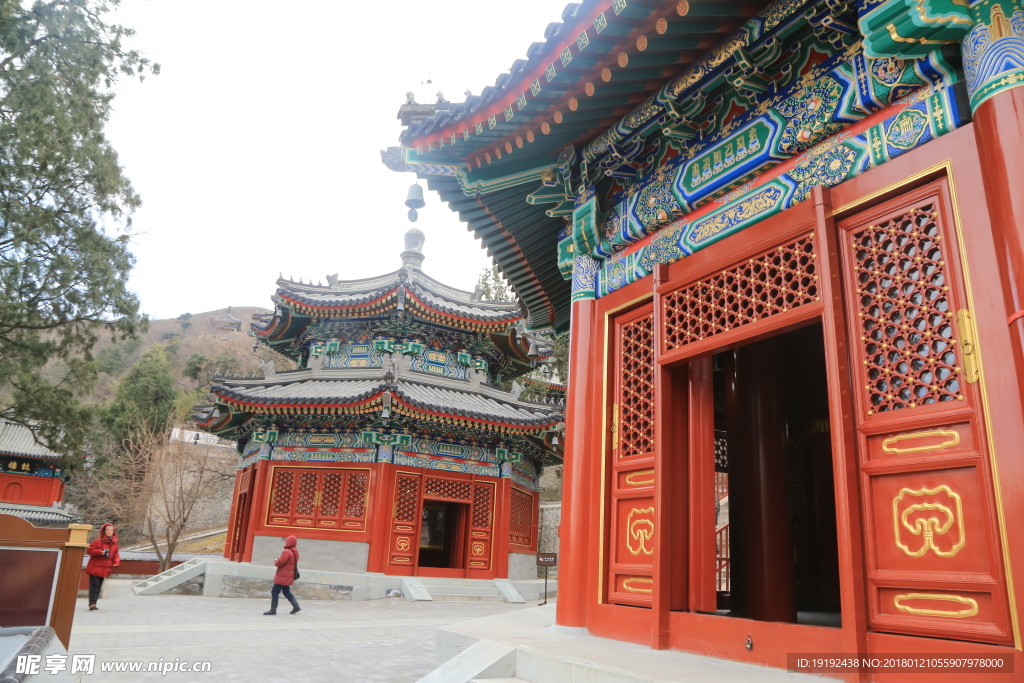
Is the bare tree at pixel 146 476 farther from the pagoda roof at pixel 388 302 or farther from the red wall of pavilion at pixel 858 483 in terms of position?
the red wall of pavilion at pixel 858 483

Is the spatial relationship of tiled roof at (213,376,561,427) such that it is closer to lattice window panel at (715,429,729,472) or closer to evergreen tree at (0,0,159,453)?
evergreen tree at (0,0,159,453)

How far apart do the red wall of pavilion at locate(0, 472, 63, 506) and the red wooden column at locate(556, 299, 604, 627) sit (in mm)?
29490

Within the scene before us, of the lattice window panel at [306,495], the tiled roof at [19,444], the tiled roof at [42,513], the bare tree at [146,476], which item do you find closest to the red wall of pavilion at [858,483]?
the lattice window panel at [306,495]

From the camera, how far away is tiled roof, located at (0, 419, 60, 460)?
25.9m

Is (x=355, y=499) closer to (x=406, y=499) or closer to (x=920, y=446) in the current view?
(x=406, y=499)

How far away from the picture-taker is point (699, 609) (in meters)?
4.05

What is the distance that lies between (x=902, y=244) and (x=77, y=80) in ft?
40.3

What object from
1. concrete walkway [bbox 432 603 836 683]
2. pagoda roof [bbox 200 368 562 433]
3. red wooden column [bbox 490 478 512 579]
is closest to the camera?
concrete walkway [bbox 432 603 836 683]

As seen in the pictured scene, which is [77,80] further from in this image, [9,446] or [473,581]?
[9,446]

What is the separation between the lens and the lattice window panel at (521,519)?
15797mm

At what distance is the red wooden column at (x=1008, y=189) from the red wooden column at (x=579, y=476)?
2.63 meters

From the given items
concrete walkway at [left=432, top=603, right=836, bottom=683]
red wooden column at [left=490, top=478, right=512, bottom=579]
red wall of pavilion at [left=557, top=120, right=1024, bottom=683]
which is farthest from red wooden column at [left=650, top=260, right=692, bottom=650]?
red wooden column at [left=490, top=478, right=512, bottom=579]

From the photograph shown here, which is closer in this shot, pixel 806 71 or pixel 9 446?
pixel 806 71

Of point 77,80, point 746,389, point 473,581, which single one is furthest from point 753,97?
point 473,581
